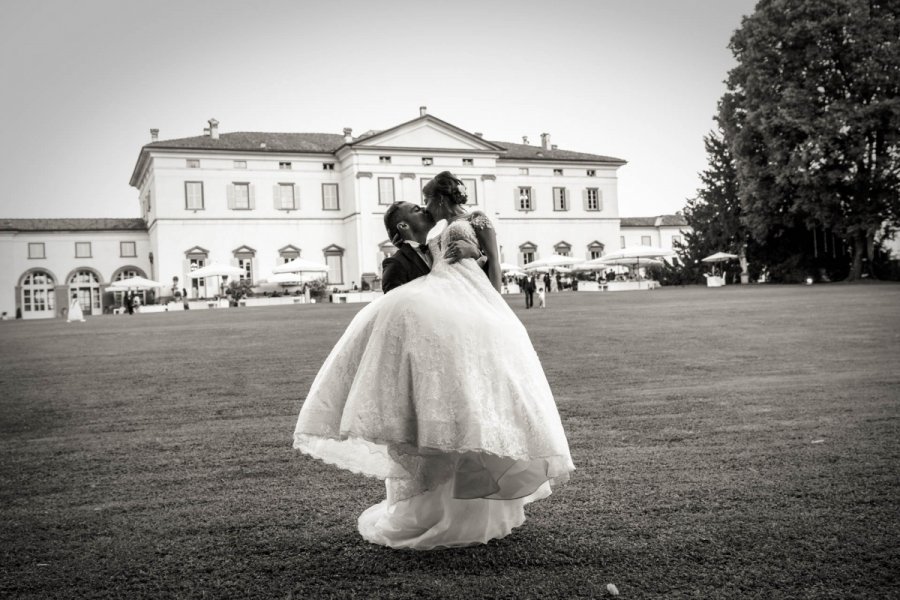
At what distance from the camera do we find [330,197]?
5194cm

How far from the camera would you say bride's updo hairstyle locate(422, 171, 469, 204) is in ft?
11.1

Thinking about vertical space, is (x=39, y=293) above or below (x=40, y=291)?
below

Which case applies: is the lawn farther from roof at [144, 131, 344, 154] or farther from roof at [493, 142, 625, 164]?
roof at [493, 142, 625, 164]

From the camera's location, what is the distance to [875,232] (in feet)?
106

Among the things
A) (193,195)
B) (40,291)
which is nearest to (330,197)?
(193,195)

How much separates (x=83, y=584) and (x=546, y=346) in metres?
9.48

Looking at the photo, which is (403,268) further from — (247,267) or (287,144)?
(287,144)

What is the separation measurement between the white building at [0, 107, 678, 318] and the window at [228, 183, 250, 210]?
0.26ft

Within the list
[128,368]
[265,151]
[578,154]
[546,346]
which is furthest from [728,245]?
[128,368]

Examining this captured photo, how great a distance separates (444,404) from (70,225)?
5263 cm

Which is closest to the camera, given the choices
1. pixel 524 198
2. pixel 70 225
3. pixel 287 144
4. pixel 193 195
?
pixel 193 195

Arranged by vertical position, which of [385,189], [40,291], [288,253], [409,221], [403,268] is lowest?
[403,268]

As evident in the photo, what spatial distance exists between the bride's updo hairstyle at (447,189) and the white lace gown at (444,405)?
142 mm

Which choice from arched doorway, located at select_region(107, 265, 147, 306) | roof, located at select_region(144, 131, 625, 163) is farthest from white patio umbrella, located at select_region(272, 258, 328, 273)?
arched doorway, located at select_region(107, 265, 147, 306)
